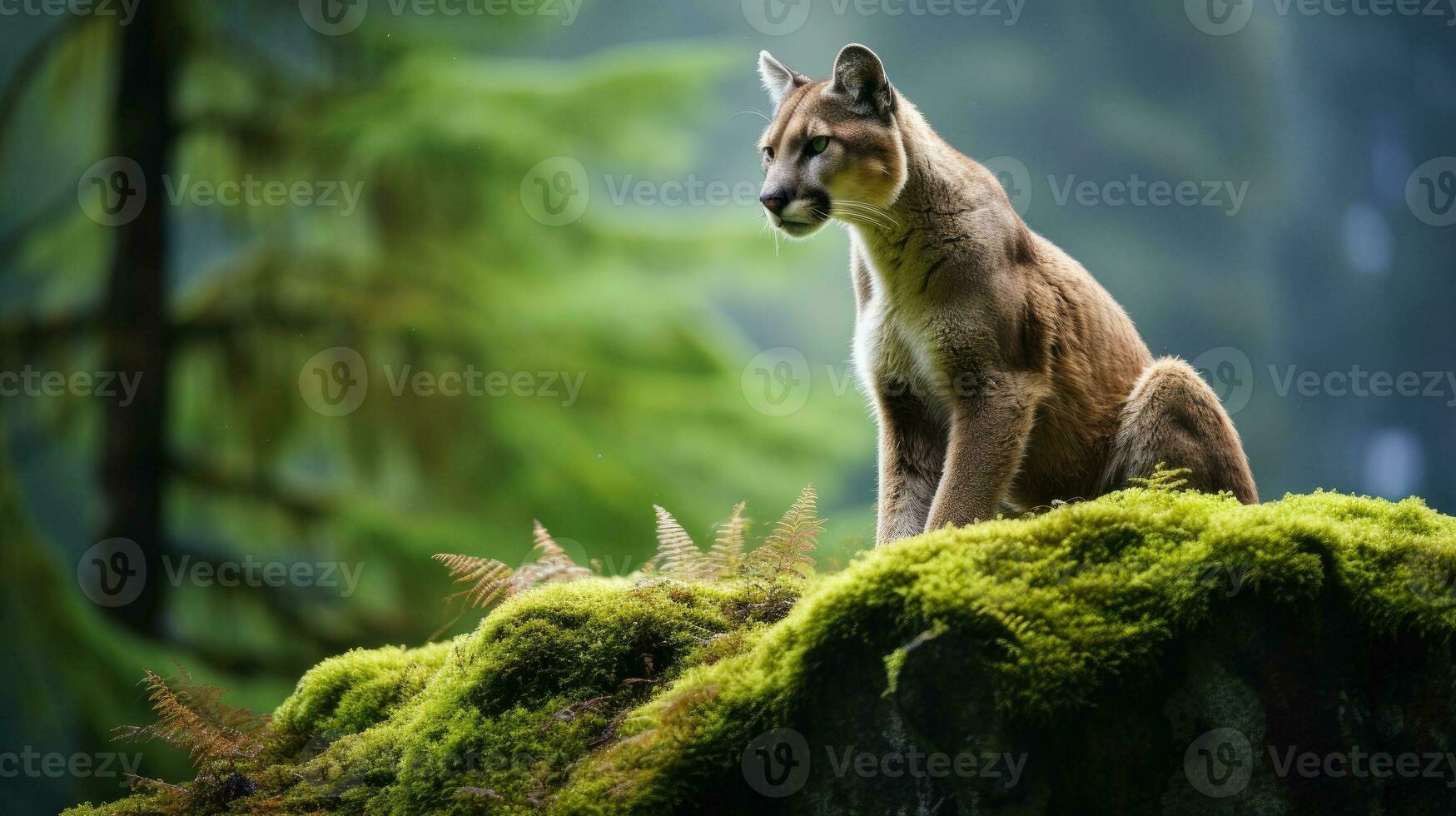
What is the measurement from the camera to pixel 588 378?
23.0ft

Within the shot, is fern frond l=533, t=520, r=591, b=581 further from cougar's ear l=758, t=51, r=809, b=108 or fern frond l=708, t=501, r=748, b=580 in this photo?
cougar's ear l=758, t=51, r=809, b=108

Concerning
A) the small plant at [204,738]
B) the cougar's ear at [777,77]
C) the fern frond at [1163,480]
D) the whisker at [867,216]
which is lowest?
the small plant at [204,738]

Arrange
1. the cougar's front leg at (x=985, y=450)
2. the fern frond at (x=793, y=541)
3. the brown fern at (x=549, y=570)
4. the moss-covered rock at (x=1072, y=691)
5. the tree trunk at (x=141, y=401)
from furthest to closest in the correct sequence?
the tree trunk at (x=141, y=401), the brown fern at (x=549, y=570), the fern frond at (x=793, y=541), the cougar's front leg at (x=985, y=450), the moss-covered rock at (x=1072, y=691)

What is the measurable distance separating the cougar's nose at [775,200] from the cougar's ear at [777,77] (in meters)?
0.54

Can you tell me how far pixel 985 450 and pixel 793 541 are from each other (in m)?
0.74

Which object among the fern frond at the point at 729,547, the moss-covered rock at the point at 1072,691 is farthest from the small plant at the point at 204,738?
the fern frond at the point at 729,547

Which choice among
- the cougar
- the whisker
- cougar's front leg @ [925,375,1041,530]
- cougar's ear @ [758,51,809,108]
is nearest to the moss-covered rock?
cougar's front leg @ [925,375,1041,530]

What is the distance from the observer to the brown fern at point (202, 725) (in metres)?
3.16

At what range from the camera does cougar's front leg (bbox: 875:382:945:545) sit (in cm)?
357

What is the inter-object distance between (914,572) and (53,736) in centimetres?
672

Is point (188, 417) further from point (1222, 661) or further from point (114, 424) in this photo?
point (1222, 661)

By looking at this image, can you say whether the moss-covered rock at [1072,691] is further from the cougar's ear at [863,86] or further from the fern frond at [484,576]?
the cougar's ear at [863,86]

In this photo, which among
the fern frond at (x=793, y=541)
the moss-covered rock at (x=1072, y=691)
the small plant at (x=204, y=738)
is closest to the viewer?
the moss-covered rock at (x=1072, y=691)

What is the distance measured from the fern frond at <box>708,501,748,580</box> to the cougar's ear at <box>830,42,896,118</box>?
1.44 m
